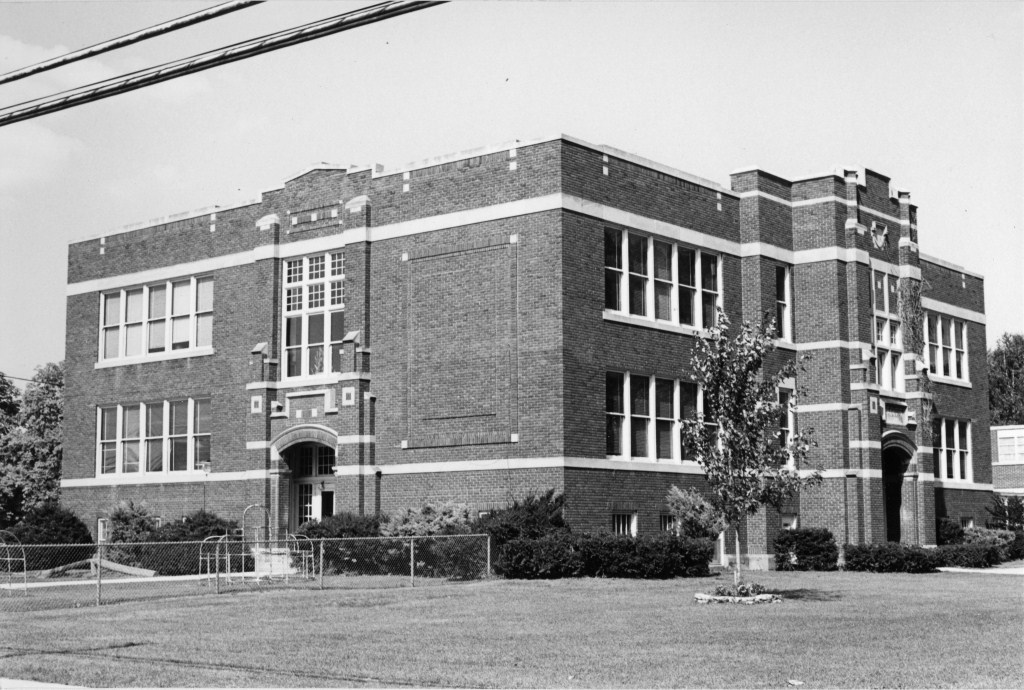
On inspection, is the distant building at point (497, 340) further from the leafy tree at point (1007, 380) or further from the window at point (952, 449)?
the leafy tree at point (1007, 380)

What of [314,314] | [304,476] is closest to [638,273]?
[314,314]

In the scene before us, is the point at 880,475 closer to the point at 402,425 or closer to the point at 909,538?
the point at 909,538

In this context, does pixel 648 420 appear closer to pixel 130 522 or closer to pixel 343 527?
pixel 343 527

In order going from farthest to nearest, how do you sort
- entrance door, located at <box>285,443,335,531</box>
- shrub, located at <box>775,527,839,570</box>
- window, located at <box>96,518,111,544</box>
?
window, located at <box>96,518,111,544</box> < entrance door, located at <box>285,443,335,531</box> < shrub, located at <box>775,527,839,570</box>

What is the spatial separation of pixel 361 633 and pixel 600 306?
1654 cm

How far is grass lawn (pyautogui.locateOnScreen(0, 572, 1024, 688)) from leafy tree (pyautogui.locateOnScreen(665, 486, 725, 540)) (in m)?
7.58

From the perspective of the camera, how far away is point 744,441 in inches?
974

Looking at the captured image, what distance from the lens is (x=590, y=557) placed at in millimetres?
30750

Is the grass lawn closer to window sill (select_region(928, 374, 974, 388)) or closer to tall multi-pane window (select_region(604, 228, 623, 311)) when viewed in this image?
tall multi-pane window (select_region(604, 228, 623, 311))

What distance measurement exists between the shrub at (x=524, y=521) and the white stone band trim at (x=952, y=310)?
781 inches

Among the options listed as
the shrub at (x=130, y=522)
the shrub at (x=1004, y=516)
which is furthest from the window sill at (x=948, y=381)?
the shrub at (x=130, y=522)

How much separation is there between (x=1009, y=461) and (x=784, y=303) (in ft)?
83.3

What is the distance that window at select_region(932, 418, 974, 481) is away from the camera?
4709 centimetres

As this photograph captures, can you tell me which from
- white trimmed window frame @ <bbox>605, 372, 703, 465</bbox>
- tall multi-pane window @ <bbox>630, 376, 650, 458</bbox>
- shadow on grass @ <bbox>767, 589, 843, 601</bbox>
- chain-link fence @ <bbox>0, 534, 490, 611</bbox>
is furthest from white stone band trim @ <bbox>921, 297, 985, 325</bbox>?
chain-link fence @ <bbox>0, 534, 490, 611</bbox>
